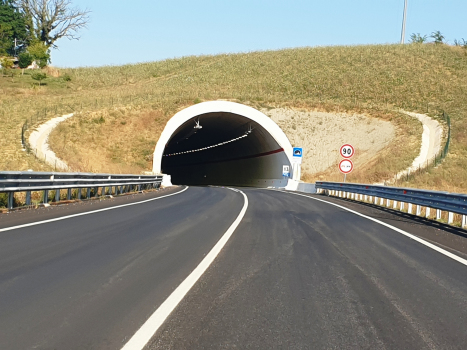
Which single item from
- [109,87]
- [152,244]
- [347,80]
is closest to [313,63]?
[347,80]

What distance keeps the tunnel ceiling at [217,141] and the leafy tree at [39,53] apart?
31.6m

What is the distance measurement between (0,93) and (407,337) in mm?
64631

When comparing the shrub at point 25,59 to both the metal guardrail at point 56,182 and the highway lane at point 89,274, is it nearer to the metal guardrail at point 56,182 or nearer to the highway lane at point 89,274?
the metal guardrail at point 56,182

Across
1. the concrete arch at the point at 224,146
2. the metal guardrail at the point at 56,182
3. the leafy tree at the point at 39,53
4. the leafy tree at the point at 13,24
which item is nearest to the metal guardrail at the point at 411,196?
the metal guardrail at the point at 56,182

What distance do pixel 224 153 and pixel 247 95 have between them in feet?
21.6

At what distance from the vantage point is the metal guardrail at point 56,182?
14.8 meters

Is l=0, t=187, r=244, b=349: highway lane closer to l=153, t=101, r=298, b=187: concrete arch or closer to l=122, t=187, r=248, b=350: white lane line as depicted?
l=122, t=187, r=248, b=350: white lane line

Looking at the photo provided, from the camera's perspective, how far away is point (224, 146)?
2287 inches

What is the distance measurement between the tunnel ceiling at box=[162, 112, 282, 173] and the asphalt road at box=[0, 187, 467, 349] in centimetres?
3400

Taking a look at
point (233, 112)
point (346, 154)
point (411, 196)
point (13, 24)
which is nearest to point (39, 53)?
point (13, 24)

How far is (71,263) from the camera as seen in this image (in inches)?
314

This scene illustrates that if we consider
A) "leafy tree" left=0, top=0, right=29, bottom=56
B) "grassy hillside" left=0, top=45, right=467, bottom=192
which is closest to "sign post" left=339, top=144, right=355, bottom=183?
"grassy hillside" left=0, top=45, right=467, bottom=192

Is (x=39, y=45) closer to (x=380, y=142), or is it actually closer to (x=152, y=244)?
(x=380, y=142)

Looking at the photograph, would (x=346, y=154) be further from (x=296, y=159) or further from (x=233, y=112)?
(x=233, y=112)
